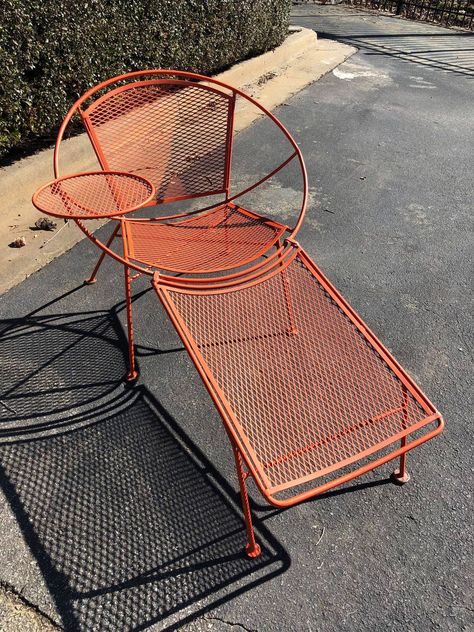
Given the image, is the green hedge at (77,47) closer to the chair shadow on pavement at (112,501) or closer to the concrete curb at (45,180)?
the concrete curb at (45,180)

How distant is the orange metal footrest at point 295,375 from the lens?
1903mm

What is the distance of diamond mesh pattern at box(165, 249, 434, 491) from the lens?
6.64 feet

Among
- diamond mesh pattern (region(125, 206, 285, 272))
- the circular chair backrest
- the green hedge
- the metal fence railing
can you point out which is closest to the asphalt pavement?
diamond mesh pattern (region(125, 206, 285, 272))

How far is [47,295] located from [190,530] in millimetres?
1595

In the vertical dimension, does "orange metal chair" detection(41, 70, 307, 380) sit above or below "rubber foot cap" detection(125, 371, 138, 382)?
above

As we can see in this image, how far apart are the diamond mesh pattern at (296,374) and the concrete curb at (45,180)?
1.22 m

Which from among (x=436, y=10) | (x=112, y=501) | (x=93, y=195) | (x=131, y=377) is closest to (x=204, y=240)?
(x=93, y=195)

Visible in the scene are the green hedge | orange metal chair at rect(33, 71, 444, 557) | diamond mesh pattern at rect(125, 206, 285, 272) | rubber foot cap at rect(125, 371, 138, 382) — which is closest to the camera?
orange metal chair at rect(33, 71, 444, 557)

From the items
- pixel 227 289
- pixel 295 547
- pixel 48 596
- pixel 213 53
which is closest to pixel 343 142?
pixel 213 53

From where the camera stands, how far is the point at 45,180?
150 inches

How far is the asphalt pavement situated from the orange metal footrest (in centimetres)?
16

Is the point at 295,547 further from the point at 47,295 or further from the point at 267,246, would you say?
the point at 47,295

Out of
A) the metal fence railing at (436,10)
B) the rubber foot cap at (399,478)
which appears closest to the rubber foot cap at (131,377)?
the rubber foot cap at (399,478)

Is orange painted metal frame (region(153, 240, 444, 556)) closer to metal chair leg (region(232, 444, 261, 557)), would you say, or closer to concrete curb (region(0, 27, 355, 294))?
metal chair leg (region(232, 444, 261, 557))
